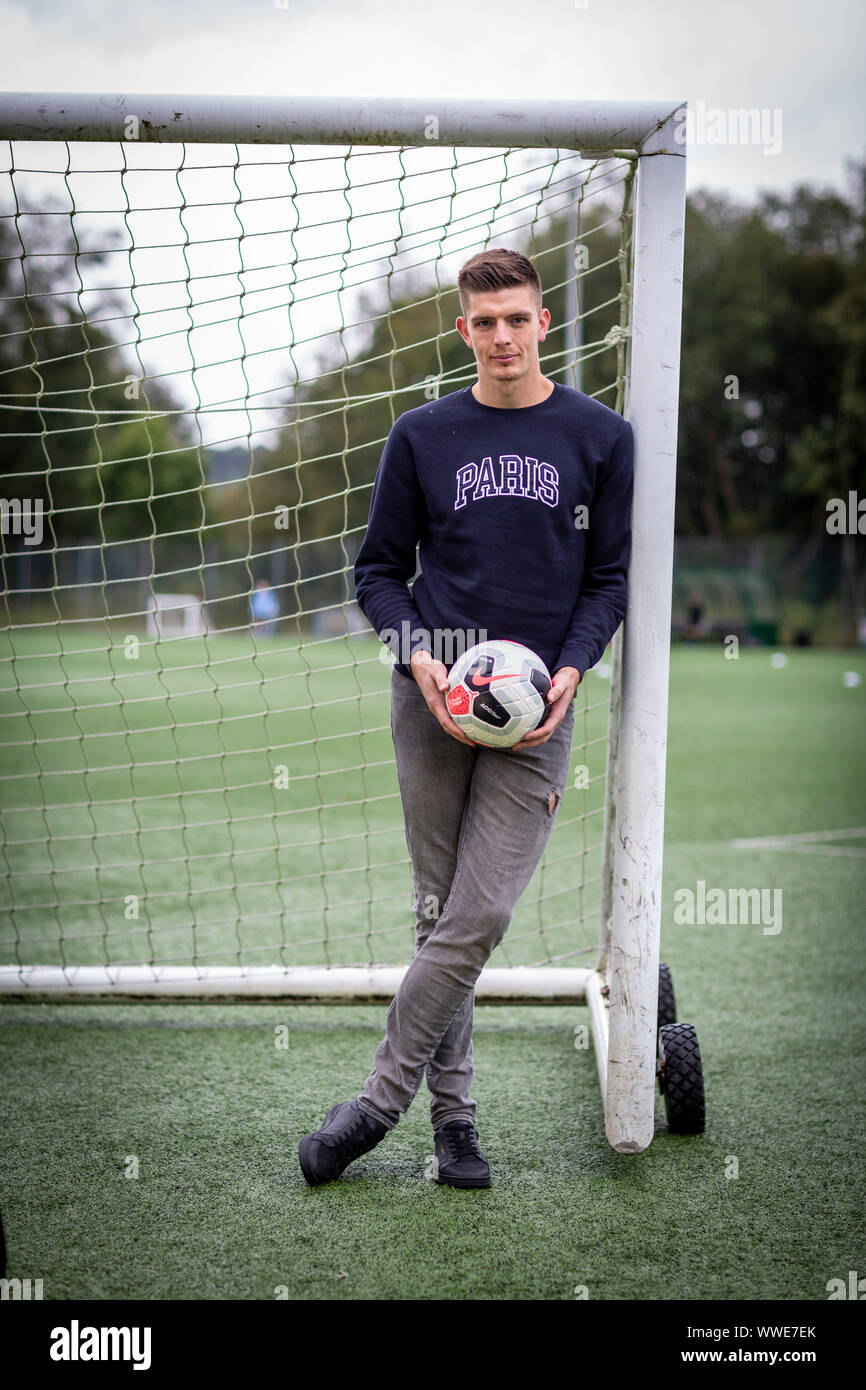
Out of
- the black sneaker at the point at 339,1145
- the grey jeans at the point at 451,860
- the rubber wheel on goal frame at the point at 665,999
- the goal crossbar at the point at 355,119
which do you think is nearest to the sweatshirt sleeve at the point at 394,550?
the grey jeans at the point at 451,860

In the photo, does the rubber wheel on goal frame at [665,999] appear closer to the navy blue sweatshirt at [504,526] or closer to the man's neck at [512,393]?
the navy blue sweatshirt at [504,526]

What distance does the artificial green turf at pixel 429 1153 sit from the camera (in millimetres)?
2381

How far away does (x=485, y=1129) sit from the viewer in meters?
3.10

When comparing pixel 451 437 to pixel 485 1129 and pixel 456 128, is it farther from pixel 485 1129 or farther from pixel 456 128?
pixel 485 1129

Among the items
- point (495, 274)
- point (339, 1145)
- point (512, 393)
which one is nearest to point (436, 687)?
point (512, 393)

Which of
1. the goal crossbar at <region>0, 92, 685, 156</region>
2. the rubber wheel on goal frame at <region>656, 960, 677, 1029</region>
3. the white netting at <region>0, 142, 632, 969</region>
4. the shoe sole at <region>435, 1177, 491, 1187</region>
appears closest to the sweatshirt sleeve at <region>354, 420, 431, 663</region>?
the white netting at <region>0, 142, 632, 969</region>

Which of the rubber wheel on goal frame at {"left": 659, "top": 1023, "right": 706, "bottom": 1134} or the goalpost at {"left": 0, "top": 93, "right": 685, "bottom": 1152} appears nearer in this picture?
the goalpost at {"left": 0, "top": 93, "right": 685, "bottom": 1152}

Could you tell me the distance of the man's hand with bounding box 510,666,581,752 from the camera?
2.53 meters

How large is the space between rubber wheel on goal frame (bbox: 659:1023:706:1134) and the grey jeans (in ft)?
2.01

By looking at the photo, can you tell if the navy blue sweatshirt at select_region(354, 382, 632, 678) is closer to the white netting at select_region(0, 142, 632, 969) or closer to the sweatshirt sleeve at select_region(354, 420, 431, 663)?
the sweatshirt sleeve at select_region(354, 420, 431, 663)

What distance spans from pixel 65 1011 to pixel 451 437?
2.58m

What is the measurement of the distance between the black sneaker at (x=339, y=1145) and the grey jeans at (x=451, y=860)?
1.3 inches

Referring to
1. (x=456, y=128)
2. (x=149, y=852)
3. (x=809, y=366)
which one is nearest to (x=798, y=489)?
(x=809, y=366)
